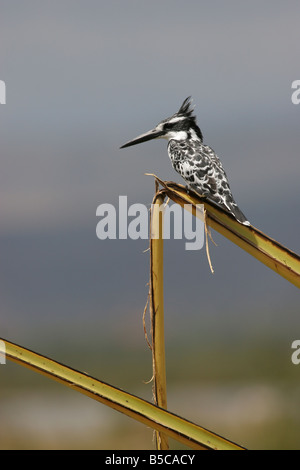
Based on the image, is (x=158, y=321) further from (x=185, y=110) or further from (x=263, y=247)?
(x=185, y=110)

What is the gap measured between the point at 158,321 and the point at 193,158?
1.58m

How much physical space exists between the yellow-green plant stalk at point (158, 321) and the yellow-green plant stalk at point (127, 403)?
120 millimetres

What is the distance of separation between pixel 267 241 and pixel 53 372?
46 centimetres

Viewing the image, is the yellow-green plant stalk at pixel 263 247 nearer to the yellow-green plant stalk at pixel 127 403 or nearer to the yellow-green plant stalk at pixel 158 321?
the yellow-green plant stalk at pixel 158 321

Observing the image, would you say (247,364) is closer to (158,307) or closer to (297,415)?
(297,415)

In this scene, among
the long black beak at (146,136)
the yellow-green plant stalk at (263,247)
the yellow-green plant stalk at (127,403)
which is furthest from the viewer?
the long black beak at (146,136)

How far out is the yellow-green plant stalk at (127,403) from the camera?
3.32 feet

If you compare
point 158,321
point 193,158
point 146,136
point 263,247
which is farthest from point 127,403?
point 146,136

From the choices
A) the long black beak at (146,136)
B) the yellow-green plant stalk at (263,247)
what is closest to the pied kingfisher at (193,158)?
the long black beak at (146,136)

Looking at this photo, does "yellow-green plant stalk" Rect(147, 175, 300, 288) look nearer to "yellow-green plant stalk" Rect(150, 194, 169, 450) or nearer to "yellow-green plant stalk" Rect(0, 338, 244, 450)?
"yellow-green plant stalk" Rect(150, 194, 169, 450)

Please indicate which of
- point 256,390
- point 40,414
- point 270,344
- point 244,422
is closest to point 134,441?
point 244,422

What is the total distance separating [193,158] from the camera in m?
2.68

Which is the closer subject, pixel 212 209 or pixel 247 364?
pixel 212 209
